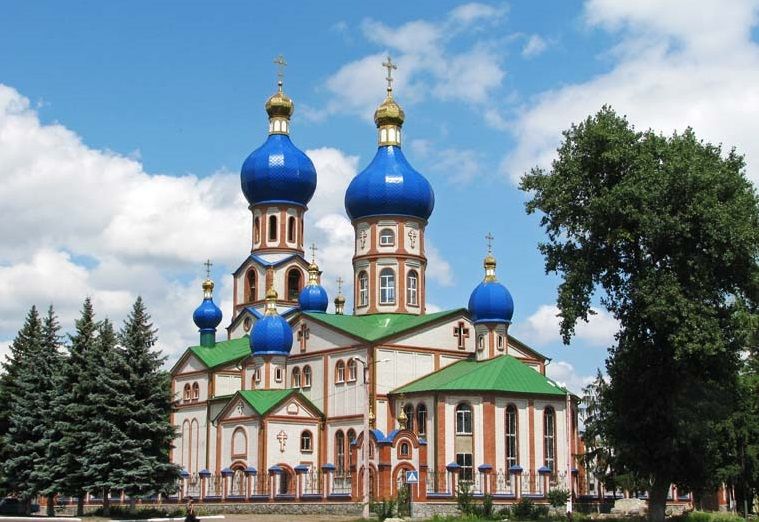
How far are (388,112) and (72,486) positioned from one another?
76.2 feet

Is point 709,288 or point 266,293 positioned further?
point 266,293

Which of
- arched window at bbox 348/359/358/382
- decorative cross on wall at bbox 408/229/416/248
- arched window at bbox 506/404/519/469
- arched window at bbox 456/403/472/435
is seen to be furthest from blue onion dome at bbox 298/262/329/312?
arched window at bbox 506/404/519/469

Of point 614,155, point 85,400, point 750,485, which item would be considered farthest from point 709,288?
point 85,400

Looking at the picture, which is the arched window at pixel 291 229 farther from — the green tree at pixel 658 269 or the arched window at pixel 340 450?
the green tree at pixel 658 269

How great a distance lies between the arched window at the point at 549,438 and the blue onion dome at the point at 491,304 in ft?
14.9

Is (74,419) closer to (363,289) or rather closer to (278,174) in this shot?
(363,289)

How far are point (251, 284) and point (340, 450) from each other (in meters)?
13.3

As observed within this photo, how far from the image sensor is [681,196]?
31328mm

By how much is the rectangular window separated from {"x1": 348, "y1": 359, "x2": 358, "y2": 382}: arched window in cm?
614

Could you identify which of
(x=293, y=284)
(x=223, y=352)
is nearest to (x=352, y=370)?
(x=293, y=284)

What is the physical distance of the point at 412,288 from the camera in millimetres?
50250

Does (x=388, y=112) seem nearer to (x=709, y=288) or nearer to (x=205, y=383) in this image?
(x=205, y=383)

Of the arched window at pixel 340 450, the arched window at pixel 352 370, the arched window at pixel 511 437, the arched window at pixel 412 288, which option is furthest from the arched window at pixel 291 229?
the arched window at pixel 511 437

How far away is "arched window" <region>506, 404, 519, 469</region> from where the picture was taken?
4331 centimetres
